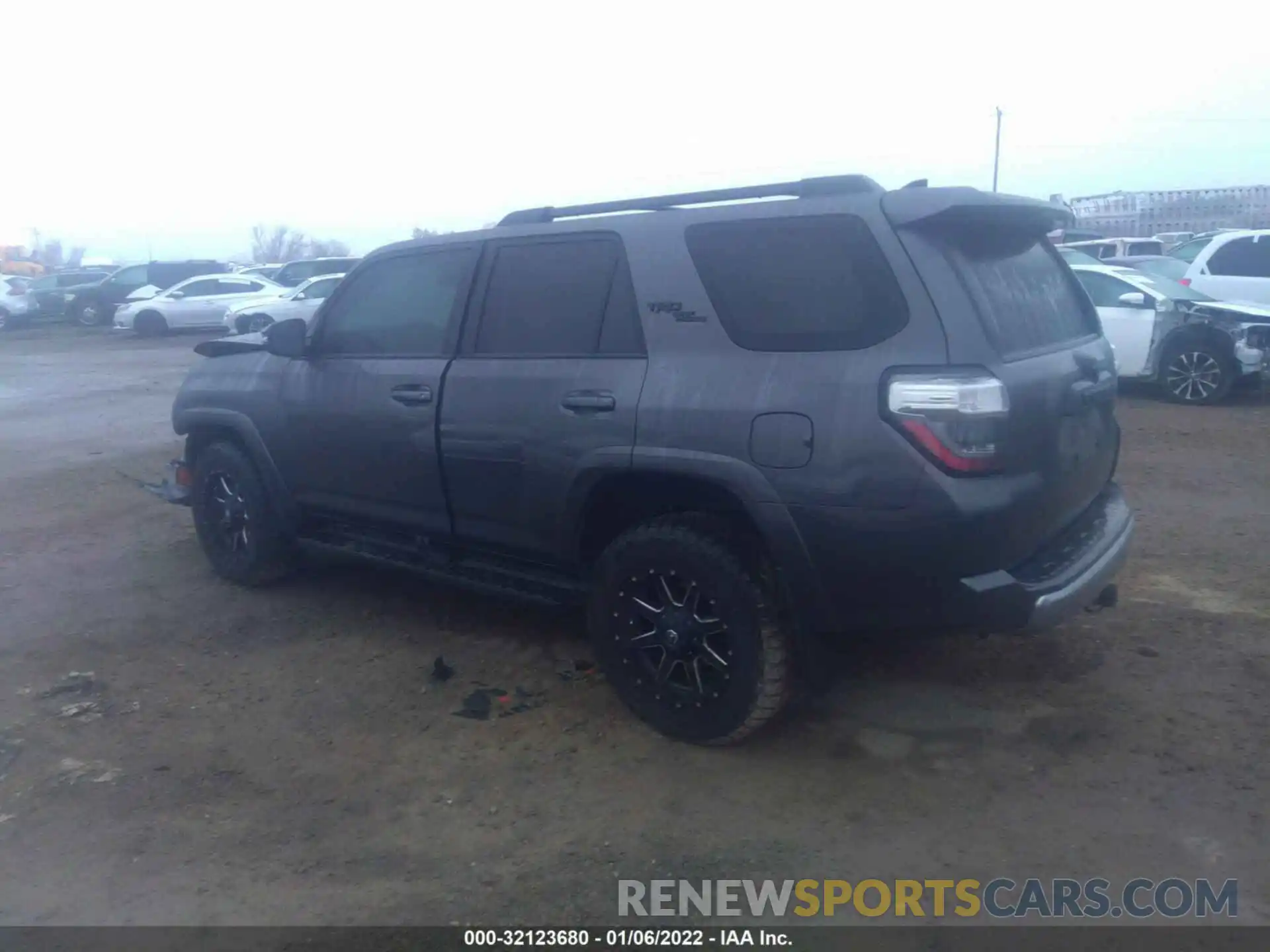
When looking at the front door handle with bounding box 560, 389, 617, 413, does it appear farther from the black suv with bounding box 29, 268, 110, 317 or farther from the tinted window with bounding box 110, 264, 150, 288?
the black suv with bounding box 29, 268, 110, 317

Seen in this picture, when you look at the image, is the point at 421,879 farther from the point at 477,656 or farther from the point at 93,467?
the point at 93,467

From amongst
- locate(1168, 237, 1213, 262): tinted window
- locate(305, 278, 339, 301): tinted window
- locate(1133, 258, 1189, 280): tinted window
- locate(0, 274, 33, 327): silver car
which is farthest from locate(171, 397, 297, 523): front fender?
locate(0, 274, 33, 327): silver car

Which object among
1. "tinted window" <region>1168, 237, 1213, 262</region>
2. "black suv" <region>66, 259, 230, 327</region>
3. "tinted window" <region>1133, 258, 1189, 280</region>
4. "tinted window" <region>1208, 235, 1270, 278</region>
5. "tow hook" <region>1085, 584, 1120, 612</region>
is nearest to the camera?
"tow hook" <region>1085, 584, 1120, 612</region>

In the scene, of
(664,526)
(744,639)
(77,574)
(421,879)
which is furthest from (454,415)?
(77,574)

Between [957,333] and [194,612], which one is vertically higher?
[957,333]

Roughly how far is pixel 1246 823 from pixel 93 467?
9.15m

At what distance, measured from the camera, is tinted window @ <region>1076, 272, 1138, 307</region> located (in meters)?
12.2

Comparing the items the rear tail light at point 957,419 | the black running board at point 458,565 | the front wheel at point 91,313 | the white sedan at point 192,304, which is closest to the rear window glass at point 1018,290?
the rear tail light at point 957,419

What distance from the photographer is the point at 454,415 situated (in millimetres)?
4785

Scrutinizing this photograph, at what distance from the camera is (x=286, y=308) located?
2109 centimetres

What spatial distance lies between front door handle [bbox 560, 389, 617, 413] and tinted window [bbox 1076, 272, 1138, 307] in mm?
9410

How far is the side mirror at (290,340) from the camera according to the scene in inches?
217

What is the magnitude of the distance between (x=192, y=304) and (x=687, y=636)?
2464cm

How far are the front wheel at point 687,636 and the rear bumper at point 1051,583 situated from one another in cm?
70
